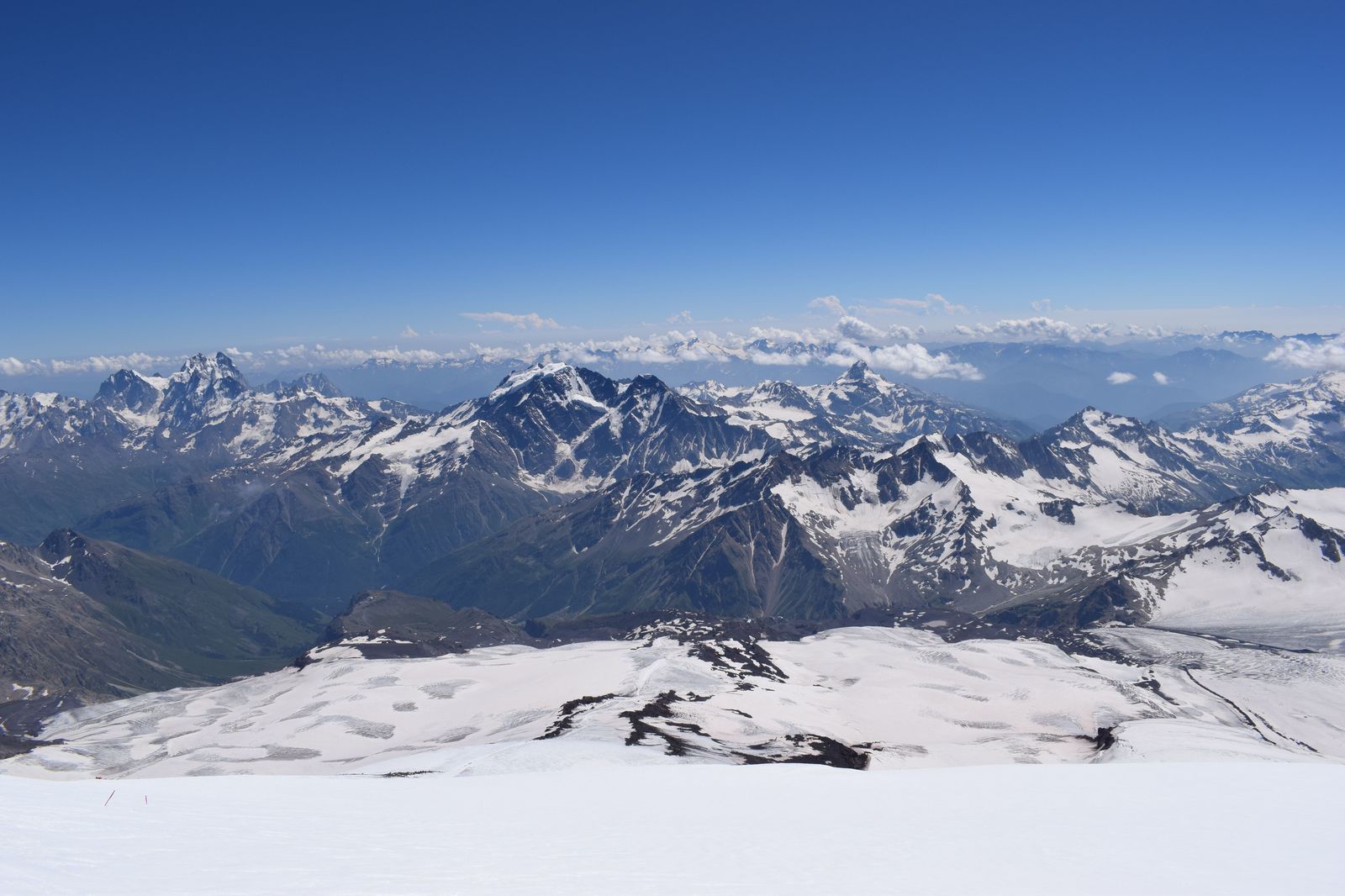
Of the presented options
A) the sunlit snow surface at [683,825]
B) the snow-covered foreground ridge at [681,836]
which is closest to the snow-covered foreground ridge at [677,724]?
the sunlit snow surface at [683,825]

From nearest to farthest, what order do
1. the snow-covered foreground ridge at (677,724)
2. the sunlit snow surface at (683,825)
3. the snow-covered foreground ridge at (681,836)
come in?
1. the snow-covered foreground ridge at (681,836)
2. the sunlit snow surface at (683,825)
3. the snow-covered foreground ridge at (677,724)

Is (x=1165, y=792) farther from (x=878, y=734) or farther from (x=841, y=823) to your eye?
(x=878, y=734)

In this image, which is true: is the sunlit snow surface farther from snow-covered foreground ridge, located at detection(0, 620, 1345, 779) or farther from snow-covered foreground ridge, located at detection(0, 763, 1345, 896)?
snow-covered foreground ridge, located at detection(0, 620, 1345, 779)

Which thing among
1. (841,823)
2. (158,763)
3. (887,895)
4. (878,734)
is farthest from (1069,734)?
(158,763)

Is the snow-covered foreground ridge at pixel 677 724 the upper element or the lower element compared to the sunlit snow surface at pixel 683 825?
lower

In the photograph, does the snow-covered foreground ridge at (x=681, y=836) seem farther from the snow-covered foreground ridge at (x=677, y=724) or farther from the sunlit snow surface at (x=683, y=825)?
the snow-covered foreground ridge at (x=677, y=724)

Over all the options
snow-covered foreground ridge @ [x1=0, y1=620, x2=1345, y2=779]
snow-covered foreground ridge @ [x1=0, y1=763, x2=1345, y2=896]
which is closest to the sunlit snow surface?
snow-covered foreground ridge @ [x1=0, y1=763, x2=1345, y2=896]
